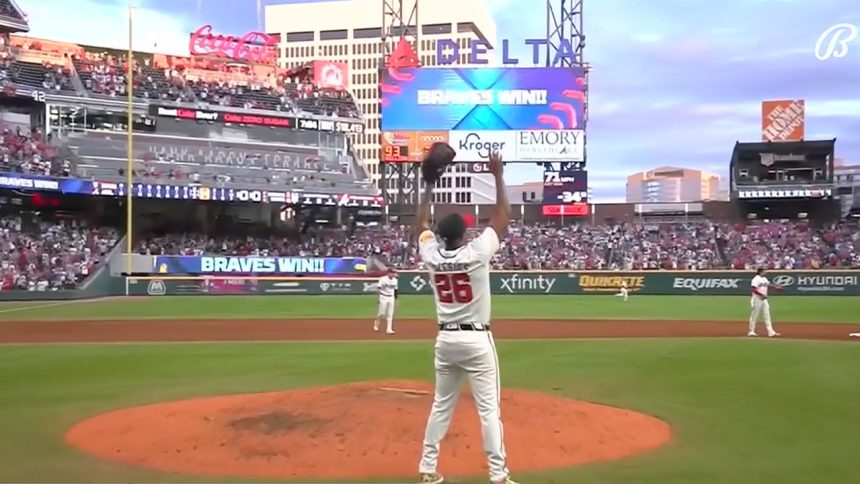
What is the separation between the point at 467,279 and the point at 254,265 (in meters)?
42.7

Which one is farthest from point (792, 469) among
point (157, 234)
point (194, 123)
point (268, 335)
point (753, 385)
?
point (194, 123)

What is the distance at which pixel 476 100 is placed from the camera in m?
49.8

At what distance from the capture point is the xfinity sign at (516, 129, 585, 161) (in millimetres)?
50156

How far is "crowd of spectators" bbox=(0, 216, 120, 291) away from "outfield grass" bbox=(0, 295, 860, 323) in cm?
342

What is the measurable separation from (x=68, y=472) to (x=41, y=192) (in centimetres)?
4246

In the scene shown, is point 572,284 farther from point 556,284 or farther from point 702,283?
point 702,283

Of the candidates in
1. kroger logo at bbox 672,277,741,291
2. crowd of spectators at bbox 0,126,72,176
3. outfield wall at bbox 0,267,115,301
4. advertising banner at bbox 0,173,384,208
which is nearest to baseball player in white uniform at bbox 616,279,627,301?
kroger logo at bbox 672,277,741,291

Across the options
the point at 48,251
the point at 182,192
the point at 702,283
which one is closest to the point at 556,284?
the point at 702,283

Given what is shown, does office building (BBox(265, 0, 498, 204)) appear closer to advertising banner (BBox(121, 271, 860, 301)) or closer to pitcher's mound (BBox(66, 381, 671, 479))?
advertising banner (BBox(121, 271, 860, 301))

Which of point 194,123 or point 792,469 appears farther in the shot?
point 194,123

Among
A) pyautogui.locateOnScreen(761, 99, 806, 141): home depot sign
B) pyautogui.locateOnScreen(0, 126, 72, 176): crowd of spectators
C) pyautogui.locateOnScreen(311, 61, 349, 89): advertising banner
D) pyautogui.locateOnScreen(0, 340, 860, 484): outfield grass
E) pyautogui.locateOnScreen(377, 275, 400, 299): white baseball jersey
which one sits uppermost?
pyautogui.locateOnScreen(311, 61, 349, 89): advertising banner

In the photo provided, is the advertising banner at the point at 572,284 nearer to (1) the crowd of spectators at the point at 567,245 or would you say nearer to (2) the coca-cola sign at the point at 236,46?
(1) the crowd of spectators at the point at 567,245

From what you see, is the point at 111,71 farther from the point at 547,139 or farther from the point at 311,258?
the point at 547,139

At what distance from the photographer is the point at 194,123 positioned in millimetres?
54688
